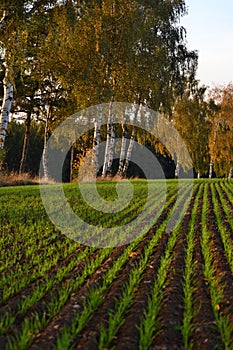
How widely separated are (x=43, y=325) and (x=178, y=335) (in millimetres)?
1295

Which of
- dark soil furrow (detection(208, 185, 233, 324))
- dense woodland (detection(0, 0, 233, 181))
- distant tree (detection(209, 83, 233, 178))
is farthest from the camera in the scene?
distant tree (detection(209, 83, 233, 178))

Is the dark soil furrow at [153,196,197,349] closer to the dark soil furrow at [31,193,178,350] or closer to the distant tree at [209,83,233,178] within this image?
the dark soil furrow at [31,193,178,350]

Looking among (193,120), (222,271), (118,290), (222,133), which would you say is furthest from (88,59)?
(222,133)

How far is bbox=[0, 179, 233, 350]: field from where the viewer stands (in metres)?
3.58

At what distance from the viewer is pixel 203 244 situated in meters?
7.36

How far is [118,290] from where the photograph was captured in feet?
15.7

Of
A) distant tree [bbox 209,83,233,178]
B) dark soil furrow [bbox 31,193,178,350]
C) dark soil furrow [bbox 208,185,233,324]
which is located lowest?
dark soil furrow [bbox 31,193,178,350]

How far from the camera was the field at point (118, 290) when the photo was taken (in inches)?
141

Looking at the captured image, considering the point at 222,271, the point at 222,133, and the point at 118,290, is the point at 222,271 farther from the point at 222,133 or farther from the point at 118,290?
the point at 222,133

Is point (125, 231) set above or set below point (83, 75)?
below

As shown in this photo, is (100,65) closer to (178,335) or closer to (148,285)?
(148,285)

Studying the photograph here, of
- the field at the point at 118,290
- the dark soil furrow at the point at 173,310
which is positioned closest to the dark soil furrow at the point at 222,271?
the field at the point at 118,290

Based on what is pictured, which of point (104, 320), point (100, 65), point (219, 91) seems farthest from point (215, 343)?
point (219, 91)

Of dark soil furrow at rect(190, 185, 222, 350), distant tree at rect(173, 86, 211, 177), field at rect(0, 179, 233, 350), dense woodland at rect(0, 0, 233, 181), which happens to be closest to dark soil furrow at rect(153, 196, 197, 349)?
field at rect(0, 179, 233, 350)
